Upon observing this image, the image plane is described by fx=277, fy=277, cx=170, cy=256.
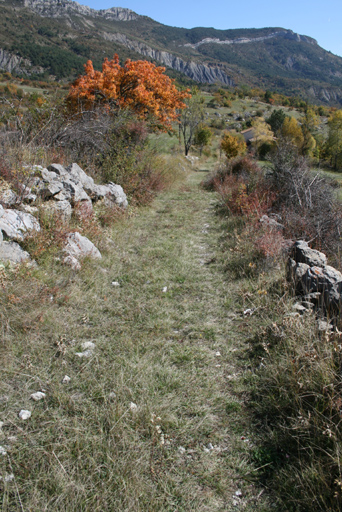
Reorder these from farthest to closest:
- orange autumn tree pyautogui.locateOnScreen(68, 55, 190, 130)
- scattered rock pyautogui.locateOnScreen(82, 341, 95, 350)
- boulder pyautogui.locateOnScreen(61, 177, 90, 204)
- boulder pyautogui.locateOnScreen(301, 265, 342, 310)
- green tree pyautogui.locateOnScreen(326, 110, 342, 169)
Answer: green tree pyautogui.locateOnScreen(326, 110, 342, 169) < orange autumn tree pyautogui.locateOnScreen(68, 55, 190, 130) < boulder pyautogui.locateOnScreen(61, 177, 90, 204) < boulder pyautogui.locateOnScreen(301, 265, 342, 310) < scattered rock pyautogui.locateOnScreen(82, 341, 95, 350)

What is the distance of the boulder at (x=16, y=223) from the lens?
12.5 ft

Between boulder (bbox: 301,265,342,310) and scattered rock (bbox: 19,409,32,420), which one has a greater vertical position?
boulder (bbox: 301,265,342,310)

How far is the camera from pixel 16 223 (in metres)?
4.02

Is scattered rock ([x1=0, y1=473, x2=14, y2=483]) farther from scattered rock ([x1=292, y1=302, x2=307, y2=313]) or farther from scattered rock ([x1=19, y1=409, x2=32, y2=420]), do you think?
scattered rock ([x1=292, y1=302, x2=307, y2=313])

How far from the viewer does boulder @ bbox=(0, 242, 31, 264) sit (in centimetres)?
357

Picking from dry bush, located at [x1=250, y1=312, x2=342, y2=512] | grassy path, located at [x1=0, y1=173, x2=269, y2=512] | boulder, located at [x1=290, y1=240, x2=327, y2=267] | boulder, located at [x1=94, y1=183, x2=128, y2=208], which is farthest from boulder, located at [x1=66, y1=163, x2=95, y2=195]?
dry bush, located at [x1=250, y1=312, x2=342, y2=512]

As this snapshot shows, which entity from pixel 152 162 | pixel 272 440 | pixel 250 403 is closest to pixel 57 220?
pixel 250 403

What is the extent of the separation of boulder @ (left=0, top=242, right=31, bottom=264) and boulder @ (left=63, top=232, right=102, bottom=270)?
582 millimetres

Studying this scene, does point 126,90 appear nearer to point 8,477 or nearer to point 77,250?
point 77,250

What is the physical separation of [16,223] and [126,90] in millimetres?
10340

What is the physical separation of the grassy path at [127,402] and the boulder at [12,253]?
41 cm

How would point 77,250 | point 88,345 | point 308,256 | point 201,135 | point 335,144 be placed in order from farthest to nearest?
1. point 335,144
2. point 201,135
3. point 77,250
4. point 308,256
5. point 88,345

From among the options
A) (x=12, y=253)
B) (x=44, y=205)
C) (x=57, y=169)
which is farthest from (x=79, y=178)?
(x=12, y=253)

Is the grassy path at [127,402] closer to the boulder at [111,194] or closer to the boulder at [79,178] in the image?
the boulder at [79,178]
